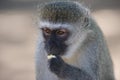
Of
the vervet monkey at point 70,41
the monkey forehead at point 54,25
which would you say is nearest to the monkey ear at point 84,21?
the vervet monkey at point 70,41

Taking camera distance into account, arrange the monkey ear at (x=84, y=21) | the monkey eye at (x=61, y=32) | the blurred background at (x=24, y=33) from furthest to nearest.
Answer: the blurred background at (x=24, y=33)
the monkey ear at (x=84, y=21)
the monkey eye at (x=61, y=32)

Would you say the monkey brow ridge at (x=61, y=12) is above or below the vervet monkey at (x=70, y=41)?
above

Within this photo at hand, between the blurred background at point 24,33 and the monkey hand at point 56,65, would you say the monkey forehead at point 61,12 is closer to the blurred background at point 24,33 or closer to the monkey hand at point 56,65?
the monkey hand at point 56,65

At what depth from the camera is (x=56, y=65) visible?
5613 mm

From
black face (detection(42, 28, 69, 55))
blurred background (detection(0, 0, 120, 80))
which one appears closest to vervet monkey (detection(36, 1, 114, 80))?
black face (detection(42, 28, 69, 55))

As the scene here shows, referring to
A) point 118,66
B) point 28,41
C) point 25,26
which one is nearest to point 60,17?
point 118,66

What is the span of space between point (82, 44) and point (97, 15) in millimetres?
5533

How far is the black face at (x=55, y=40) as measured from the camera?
5.42m

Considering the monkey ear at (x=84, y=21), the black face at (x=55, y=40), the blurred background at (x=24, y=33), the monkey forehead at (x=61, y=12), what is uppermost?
the monkey forehead at (x=61, y=12)

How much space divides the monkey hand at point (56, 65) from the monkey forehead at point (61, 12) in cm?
40

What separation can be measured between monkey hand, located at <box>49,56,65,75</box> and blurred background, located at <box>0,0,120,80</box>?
2.45m

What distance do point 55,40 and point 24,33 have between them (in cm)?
526

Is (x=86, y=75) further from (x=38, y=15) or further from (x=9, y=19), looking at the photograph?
(x=9, y=19)

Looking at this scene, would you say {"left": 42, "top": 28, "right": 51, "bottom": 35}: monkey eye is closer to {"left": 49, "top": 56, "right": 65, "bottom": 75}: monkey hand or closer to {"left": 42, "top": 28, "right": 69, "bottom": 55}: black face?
{"left": 42, "top": 28, "right": 69, "bottom": 55}: black face
